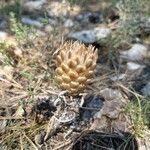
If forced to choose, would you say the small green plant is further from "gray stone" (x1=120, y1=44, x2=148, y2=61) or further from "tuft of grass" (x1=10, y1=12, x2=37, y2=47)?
"gray stone" (x1=120, y1=44, x2=148, y2=61)

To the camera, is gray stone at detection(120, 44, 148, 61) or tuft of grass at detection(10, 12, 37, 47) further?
gray stone at detection(120, 44, 148, 61)

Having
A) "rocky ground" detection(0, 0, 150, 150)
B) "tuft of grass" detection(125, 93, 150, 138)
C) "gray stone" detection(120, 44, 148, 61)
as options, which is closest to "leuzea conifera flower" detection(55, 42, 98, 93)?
"rocky ground" detection(0, 0, 150, 150)

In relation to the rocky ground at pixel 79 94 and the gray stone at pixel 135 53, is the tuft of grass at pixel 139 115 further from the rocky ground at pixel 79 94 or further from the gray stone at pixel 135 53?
the gray stone at pixel 135 53

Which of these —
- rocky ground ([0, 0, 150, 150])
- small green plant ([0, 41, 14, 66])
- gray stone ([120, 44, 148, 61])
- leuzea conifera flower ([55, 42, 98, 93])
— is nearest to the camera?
leuzea conifera flower ([55, 42, 98, 93])

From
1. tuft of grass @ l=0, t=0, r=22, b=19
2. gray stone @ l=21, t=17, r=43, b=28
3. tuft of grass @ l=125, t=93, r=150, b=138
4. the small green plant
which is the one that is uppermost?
tuft of grass @ l=0, t=0, r=22, b=19

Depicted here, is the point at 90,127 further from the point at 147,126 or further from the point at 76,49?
the point at 76,49

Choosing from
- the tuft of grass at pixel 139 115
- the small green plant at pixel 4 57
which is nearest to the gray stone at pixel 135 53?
the tuft of grass at pixel 139 115

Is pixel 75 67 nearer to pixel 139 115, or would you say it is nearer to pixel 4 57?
pixel 139 115

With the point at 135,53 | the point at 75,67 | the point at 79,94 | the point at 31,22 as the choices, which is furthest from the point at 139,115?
the point at 31,22
